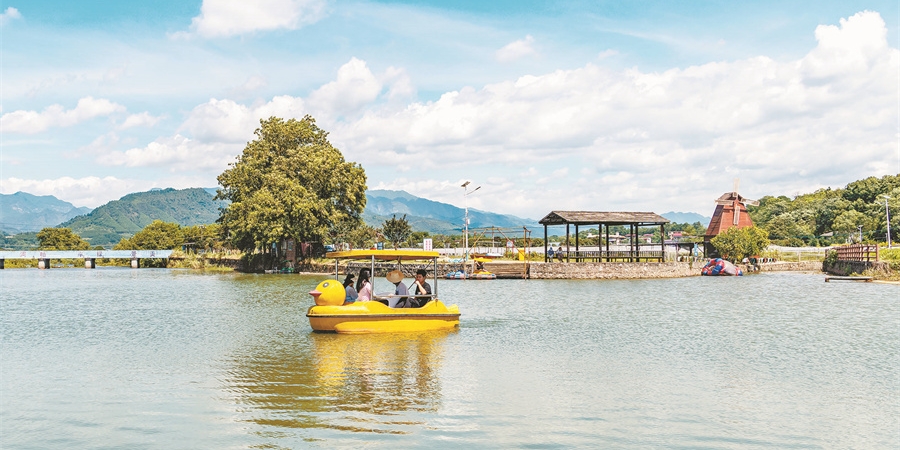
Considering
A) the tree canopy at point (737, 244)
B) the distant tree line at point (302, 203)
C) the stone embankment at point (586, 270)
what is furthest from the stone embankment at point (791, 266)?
the stone embankment at point (586, 270)

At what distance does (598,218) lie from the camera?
53.1 meters

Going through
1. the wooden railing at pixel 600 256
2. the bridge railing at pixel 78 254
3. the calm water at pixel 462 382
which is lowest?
the calm water at pixel 462 382

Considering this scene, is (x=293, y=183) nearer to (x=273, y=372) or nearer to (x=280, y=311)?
(x=280, y=311)

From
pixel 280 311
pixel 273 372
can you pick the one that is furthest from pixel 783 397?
pixel 280 311

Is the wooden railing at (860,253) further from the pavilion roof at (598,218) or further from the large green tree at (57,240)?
the large green tree at (57,240)

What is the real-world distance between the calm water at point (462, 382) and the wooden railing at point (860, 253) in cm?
2852

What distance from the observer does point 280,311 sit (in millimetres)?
27516

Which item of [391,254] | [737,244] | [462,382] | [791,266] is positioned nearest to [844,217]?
[791,266]

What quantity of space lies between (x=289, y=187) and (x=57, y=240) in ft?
216

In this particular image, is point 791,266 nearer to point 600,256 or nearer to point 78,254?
point 600,256

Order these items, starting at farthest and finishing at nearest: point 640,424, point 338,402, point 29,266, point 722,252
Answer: point 29,266 → point 722,252 → point 338,402 → point 640,424

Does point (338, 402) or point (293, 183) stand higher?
point (293, 183)

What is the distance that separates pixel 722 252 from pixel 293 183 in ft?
131

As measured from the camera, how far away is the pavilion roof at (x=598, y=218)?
171 feet
